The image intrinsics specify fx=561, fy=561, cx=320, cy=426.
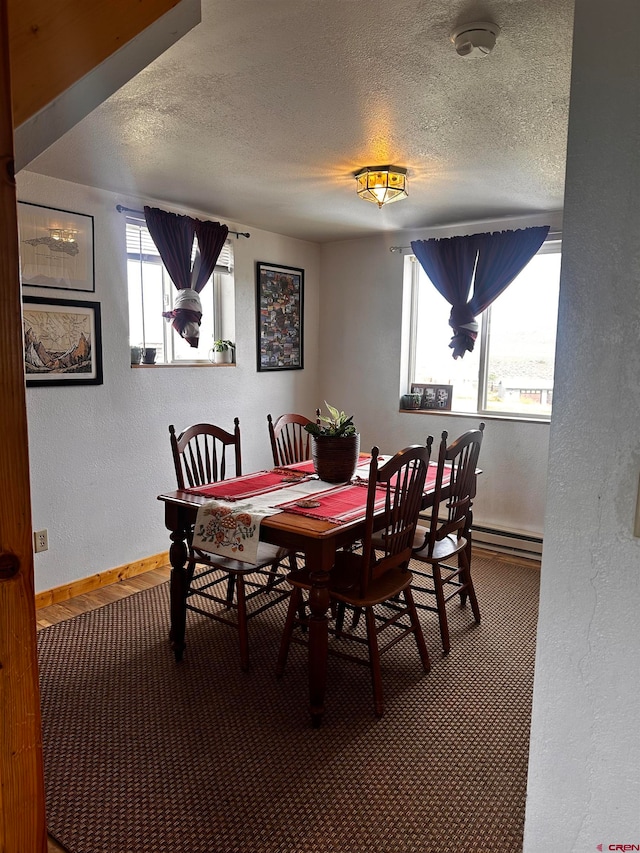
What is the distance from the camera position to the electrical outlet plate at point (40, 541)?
3104mm

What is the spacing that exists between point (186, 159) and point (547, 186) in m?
1.96

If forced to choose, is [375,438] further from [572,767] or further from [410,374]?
[572,767]

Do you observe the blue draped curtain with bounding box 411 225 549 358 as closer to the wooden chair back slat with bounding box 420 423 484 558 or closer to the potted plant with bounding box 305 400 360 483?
the wooden chair back slat with bounding box 420 423 484 558

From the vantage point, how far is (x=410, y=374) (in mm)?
4613

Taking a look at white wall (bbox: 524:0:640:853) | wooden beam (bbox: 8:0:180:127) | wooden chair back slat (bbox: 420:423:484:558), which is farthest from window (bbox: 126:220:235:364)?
white wall (bbox: 524:0:640:853)

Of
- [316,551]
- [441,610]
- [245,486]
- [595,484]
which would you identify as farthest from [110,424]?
[595,484]

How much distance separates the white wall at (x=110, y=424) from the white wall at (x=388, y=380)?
89cm

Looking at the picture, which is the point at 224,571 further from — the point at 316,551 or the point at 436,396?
the point at 436,396

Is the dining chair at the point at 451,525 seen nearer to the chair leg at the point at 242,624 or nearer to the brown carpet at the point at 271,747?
the brown carpet at the point at 271,747

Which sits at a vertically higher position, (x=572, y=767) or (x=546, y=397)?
(x=546, y=397)

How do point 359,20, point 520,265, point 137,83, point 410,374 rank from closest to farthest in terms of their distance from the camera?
1. point 359,20
2. point 137,83
3. point 520,265
4. point 410,374

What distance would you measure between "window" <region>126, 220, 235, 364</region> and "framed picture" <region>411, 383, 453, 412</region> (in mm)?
1568

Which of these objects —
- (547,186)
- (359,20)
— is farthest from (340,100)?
(547,186)

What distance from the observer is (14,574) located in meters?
0.74
